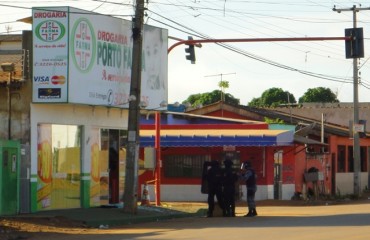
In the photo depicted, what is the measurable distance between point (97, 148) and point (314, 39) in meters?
8.26

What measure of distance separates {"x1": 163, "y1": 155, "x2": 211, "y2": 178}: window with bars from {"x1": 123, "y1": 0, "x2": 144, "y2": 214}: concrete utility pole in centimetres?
1337

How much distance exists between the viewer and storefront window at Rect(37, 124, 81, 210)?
1080 inches

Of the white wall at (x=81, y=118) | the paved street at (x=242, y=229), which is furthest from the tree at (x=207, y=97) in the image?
the paved street at (x=242, y=229)

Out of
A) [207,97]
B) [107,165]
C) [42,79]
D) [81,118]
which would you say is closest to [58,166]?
[81,118]

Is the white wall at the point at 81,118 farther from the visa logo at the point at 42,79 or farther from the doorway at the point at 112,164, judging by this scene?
the visa logo at the point at 42,79

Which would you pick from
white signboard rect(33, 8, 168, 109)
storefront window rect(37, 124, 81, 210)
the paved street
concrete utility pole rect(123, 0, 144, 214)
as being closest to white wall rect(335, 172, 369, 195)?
white signboard rect(33, 8, 168, 109)

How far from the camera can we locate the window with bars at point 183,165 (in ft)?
138

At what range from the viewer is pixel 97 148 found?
30750 millimetres

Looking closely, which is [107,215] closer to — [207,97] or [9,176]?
[9,176]

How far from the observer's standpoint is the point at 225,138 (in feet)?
132

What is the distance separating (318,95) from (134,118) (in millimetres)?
87125

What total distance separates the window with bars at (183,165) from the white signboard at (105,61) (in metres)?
9.44

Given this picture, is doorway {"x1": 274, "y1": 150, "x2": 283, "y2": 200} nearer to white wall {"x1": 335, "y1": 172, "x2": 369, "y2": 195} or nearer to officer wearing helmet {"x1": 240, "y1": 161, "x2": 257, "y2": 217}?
white wall {"x1": 335, "y1": 172, "x2": 369, "y2": 195}

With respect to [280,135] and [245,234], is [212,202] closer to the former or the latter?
[245,234]
